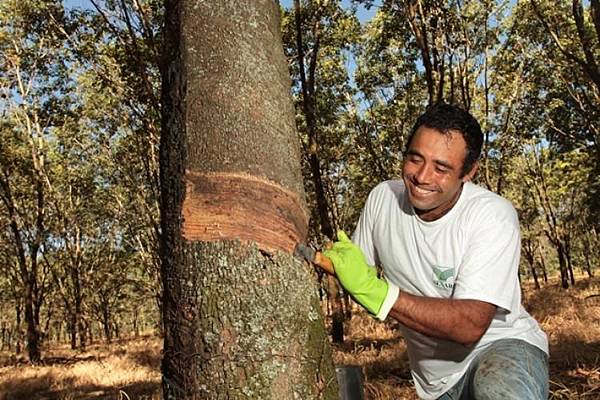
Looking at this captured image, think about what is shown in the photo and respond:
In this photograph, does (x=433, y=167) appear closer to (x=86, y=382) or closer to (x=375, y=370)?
(x=375, y=370)

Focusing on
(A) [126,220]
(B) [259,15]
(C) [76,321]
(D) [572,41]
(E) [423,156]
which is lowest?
(C) [76,321]

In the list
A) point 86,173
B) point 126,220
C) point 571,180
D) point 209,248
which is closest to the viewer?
point 209,248

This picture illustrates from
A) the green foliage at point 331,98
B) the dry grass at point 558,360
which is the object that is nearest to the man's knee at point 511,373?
the dry grass at point 558,360

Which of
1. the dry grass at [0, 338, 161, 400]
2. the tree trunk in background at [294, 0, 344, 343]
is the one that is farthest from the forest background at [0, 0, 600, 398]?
the dry grass at [0, 338, 161, 400]

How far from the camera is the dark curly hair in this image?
230 cm

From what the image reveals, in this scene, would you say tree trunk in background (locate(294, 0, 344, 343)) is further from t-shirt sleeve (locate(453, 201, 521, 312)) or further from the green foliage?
t-shirt sleeve (locate(453, 201, 521, 312))

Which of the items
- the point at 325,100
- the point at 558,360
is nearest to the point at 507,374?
the point at 558,360

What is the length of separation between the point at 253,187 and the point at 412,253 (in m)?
1.06

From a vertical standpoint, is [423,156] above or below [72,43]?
below

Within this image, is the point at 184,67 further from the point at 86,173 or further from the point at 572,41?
the point at 86,173

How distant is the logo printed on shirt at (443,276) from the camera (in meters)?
2.33

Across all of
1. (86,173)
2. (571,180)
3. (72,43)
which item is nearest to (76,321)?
(86,173)

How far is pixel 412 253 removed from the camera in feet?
8.05

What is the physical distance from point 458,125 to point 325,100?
13.0m
